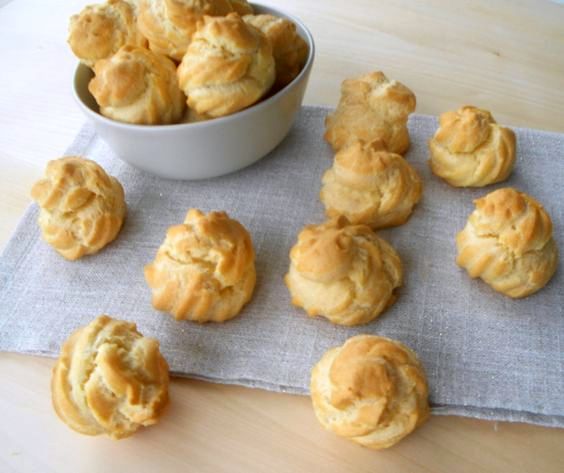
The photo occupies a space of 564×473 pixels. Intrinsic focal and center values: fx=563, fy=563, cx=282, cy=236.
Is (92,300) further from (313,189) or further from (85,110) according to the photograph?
(313,189)

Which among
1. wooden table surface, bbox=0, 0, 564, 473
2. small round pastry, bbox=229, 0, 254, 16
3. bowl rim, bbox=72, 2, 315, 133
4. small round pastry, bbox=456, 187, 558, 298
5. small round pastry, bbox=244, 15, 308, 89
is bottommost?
wooden table surface, bbox=0, 0, 564, 473

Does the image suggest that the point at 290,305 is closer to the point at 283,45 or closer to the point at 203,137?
the point at 203,137

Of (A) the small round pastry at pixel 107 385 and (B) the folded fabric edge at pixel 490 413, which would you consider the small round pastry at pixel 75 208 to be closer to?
(A) the small round pastry at pixel 107 385

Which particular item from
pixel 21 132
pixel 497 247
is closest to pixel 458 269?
pixel 497 247

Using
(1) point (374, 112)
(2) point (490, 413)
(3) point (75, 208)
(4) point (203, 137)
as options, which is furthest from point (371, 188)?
(3) point (75, 208)

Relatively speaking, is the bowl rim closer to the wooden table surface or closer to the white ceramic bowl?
the white ceramic bowl

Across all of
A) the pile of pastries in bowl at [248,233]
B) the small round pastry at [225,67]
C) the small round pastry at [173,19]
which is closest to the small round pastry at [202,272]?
the pile of pastries in bowl at [248,233]

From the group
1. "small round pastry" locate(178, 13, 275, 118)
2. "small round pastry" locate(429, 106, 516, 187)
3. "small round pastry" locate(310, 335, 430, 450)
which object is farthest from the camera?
"small round pastry" locate(429, 106, 516, 187)

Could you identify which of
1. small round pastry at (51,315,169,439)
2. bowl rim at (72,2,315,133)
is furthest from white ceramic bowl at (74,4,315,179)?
small round pastry at (51,315,169,439)
